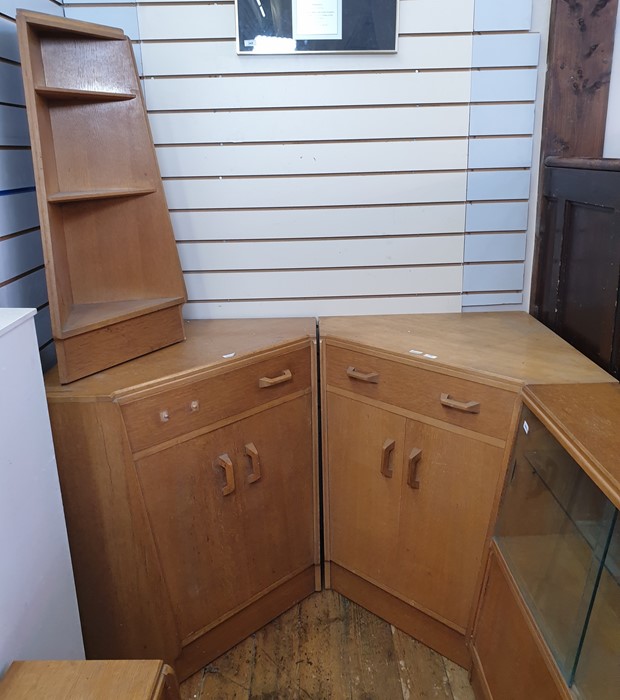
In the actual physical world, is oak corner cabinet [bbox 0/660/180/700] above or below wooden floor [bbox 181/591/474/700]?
above

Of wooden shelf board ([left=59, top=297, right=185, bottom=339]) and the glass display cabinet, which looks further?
wooden shelf board ([left=59, top=297, right=185, bottom=339])

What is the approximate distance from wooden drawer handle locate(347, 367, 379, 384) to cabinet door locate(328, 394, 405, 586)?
0.10m

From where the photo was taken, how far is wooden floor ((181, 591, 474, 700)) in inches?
77.5

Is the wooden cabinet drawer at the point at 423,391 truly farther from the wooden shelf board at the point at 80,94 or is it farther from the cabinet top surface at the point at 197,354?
the wooden shelf board at the point at 80,94

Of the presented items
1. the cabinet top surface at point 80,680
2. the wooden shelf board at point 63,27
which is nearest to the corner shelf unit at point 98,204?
the wooden shelf board at point 63,27

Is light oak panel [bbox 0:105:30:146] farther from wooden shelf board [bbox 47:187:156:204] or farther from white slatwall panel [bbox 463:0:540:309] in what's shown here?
white slatwall panel [bbox 463:0:540:309]

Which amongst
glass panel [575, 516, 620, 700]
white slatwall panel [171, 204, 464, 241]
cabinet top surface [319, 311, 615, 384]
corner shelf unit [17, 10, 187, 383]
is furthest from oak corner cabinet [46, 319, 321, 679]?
glass panel [575, 516, 620, 700]

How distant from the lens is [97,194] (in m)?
1.86

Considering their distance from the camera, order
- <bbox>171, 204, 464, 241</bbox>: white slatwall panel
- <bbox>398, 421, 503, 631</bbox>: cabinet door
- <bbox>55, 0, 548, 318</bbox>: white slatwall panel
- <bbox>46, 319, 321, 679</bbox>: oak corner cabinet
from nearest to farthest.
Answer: <bbox>46, 319, 321, 679</bbox>: oak corner cabinet < <bbox>398, 421, 503, 631</bbox>: cabinet door < <bbox>55, 0, 548, 318</bbox>: white slatwall panel < <bbox>171, 204, 464, 241</bbox>: white slatwall panel

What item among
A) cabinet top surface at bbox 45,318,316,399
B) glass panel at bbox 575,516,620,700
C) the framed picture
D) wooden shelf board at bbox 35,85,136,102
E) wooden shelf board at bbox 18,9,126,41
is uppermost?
the framed picture

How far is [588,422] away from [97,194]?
1504 millimetres

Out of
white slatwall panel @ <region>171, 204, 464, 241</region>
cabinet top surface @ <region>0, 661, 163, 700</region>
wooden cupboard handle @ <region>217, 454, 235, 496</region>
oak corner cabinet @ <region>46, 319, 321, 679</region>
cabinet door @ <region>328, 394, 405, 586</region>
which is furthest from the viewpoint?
white slatwall panel @ <region>171, 204, 464, 241</region>

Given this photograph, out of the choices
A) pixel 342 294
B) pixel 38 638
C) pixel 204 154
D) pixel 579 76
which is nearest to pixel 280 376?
pixel 342 294

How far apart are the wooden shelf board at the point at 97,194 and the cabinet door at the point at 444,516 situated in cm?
115
